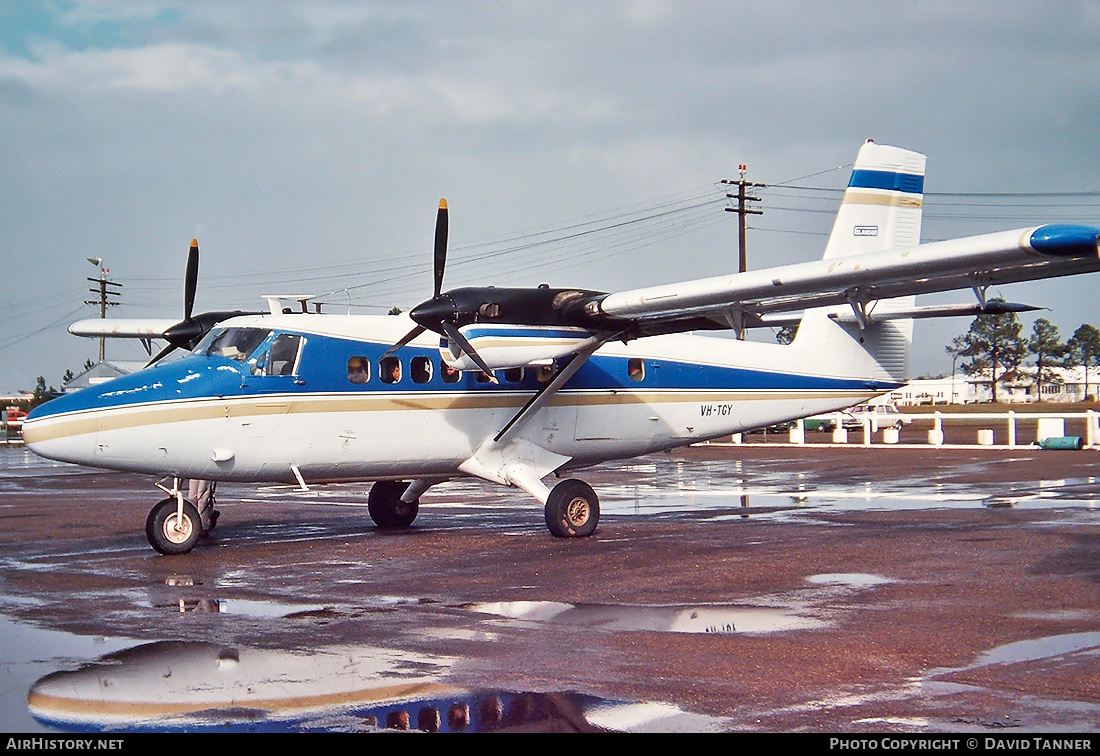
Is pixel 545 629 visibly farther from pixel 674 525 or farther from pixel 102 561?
pixel 674 525

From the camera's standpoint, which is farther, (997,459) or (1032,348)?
(1032,348)

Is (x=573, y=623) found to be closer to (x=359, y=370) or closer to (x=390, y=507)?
(x=359, y=370)

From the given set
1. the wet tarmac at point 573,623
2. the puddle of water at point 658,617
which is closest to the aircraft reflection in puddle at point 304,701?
the wet tarmac at point 573,623

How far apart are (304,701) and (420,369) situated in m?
9.53

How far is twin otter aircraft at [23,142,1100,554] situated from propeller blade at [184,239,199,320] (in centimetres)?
2

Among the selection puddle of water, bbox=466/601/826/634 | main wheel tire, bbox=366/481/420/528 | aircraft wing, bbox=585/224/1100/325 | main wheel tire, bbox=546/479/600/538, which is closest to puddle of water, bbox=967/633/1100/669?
puddle of water, bbox=466/601/826/634

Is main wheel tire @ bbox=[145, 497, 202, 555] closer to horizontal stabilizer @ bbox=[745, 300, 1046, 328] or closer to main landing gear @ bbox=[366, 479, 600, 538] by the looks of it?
main landing gear @ bbox=[366, 479, 600, 538]

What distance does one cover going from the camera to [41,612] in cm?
1001

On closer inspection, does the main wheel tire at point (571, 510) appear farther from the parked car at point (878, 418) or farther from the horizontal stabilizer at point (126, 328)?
the parked car at point (878, 418)

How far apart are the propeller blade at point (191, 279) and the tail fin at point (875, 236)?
33.4 ft

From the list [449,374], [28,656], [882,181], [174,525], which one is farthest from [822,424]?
[28,656]

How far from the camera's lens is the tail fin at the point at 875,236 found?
1880 centimetres
